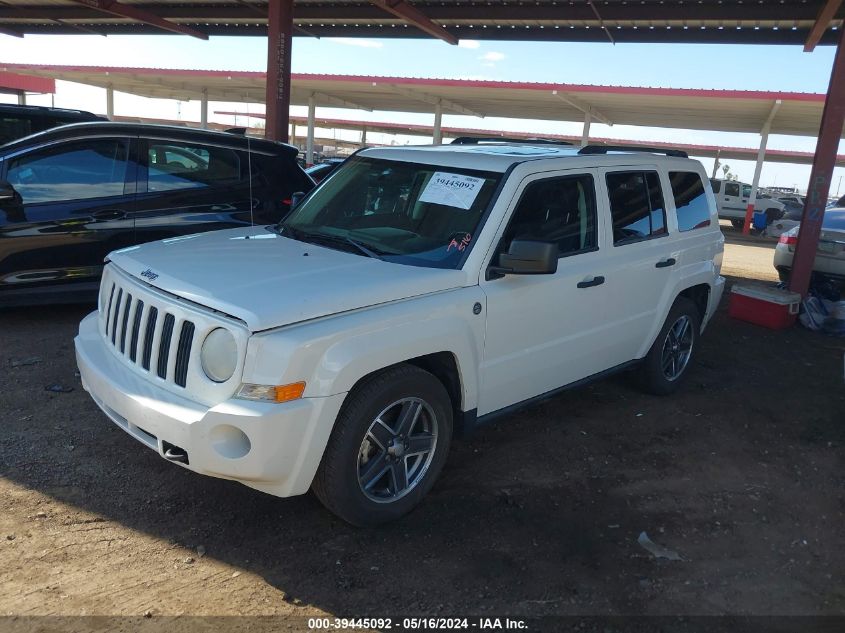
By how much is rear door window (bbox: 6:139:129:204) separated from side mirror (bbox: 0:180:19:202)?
0.30ft

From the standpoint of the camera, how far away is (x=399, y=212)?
402cm

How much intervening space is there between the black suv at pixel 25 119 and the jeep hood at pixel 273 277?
420 cm

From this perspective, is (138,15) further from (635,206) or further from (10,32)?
(635,206)

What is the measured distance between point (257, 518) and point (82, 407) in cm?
181

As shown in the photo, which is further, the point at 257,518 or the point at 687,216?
the point at 687,216

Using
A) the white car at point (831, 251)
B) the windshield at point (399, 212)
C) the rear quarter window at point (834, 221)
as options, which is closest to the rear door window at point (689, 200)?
the windshield at point (399, 212)

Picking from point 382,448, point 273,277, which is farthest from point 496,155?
point 382,448

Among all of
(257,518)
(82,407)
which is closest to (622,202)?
(257,518)

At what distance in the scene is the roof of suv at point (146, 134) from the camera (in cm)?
577

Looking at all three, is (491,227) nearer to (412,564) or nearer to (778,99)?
(412,564)

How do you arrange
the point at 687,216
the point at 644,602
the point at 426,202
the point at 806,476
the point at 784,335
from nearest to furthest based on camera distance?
the point at 644,602 → the point at 426,202 → the point at 806,476 → the point at 687,216 → the point at 784,335

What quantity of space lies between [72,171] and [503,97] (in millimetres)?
19594

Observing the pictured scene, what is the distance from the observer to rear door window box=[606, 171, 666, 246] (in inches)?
179

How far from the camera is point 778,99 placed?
1880 cm
